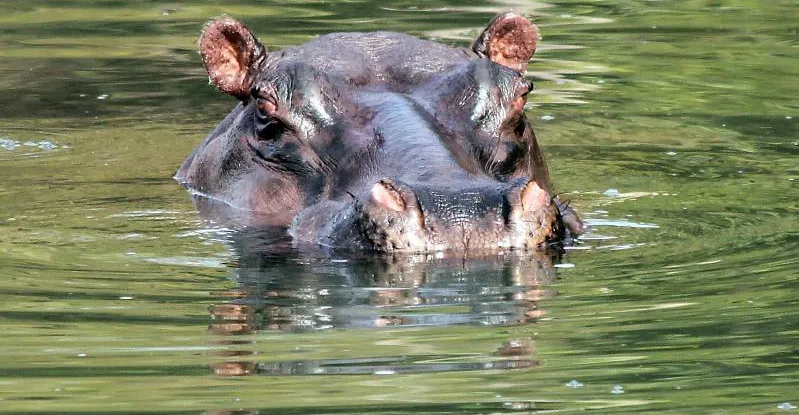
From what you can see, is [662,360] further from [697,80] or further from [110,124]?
[697,80]

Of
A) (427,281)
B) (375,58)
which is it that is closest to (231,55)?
(375,58)

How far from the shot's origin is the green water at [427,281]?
558 cm

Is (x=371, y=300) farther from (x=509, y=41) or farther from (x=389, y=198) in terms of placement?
(x=509, y=41)

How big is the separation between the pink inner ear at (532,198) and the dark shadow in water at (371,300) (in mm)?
206

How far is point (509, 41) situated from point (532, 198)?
9.76ft

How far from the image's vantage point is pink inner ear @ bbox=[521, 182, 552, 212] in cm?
786

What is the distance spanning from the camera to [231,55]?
401 inches

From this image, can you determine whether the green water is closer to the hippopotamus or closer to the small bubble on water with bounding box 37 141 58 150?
the small bubble on water with bounding box 37 141 58 150

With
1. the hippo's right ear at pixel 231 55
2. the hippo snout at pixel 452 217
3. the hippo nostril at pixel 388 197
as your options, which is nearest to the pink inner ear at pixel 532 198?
the hippo snout at pixel 452 217

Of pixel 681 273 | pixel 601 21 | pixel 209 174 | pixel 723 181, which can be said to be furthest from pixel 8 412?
pixel 601 21

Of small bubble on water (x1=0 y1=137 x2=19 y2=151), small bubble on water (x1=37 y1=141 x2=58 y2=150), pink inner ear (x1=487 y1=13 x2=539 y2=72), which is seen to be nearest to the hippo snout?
pink inner ear (x1=487 y1=13 x2=539 y2=72)

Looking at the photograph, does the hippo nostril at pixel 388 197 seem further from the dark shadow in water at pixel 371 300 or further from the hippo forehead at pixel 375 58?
the hippo forehead at pixel 375 58

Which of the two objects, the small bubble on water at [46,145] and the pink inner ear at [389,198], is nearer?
the pink inner ear at [389,198]

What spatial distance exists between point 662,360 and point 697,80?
31.4ft
